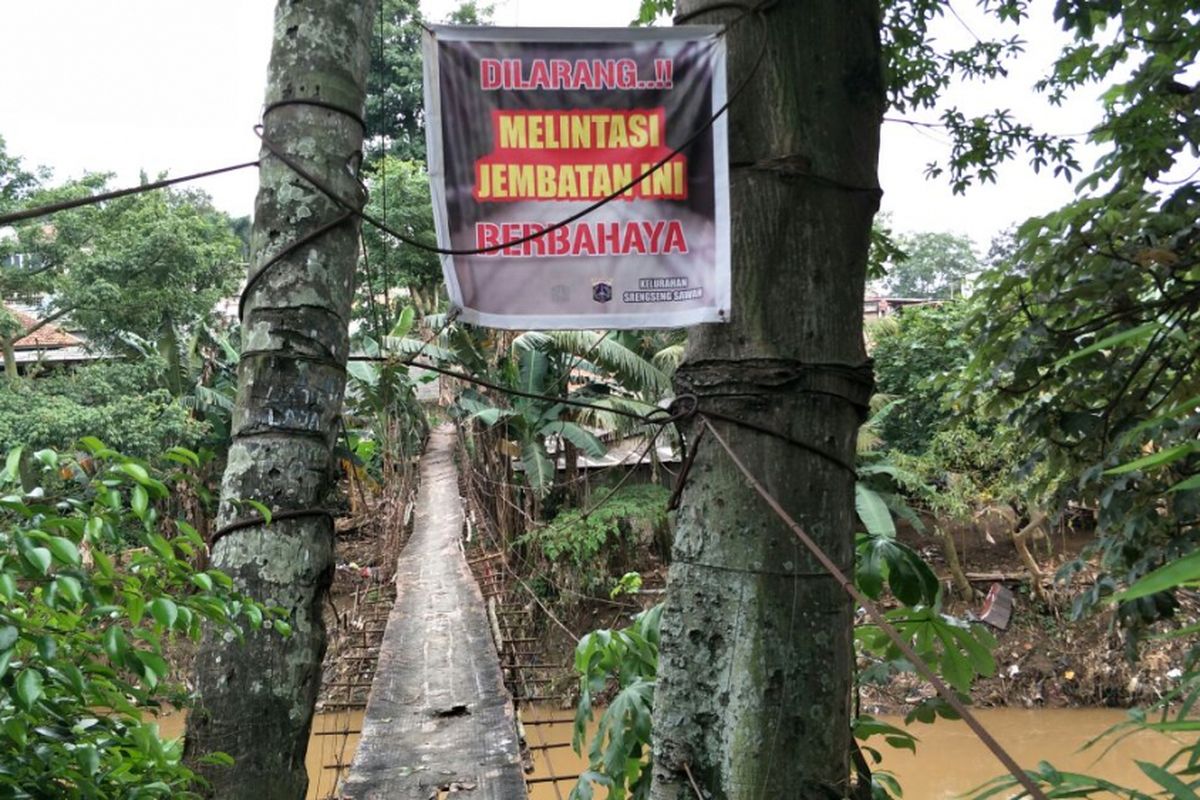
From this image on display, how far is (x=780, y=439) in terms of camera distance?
3.71 ft

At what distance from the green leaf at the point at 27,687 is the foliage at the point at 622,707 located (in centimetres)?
91

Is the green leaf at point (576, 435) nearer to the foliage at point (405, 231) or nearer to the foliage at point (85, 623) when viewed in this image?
the foliage at point (405, 231)

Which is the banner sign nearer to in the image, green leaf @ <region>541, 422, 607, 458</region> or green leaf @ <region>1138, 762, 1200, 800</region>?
green leaf @ <region>1138, 762, 1200, 800</region>

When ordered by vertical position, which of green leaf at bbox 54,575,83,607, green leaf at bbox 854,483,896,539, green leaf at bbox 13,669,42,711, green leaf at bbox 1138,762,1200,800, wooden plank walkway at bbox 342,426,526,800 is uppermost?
green leaf at bbox 54,575,83,607

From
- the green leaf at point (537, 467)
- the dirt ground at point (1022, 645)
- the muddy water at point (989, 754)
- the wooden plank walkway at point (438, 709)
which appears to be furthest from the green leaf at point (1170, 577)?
the green leaf at point (537, 467)

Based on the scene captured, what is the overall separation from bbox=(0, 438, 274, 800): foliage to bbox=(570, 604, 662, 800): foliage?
70 centimetres

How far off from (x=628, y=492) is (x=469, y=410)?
211cm

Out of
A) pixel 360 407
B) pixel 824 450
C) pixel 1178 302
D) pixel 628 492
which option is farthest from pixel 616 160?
pixel 360 407

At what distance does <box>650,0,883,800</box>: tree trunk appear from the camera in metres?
1.08

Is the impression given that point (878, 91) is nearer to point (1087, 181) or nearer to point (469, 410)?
point (1087, 181)

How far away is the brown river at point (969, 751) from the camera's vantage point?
7.02 metres

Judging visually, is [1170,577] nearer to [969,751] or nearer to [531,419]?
[531,419]

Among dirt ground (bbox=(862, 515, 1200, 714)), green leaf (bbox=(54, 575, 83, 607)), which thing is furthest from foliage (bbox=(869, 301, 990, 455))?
green leaf (bbox=(54, 575, 83, 607))

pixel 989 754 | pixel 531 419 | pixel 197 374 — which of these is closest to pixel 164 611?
pixel 531 419
